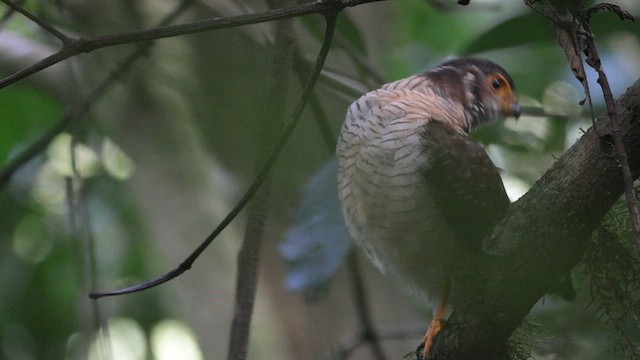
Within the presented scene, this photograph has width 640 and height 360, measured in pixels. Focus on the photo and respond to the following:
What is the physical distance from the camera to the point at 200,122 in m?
4.25

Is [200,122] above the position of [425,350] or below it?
above

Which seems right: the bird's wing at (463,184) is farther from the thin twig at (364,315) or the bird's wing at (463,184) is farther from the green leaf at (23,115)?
the green leaf at (23,115)

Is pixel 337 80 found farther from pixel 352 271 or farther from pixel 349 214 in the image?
pixel 349 214

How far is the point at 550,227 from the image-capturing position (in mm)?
1843

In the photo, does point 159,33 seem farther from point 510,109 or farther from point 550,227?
point 510,109

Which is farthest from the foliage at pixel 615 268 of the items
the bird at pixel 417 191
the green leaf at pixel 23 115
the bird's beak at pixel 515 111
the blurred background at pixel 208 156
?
the green leaf at pixel 23 115

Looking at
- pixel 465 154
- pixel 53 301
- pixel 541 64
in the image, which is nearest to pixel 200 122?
pixel 53 301

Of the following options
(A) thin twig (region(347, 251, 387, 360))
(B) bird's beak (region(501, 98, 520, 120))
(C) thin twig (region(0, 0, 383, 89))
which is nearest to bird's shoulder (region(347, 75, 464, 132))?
(B) bird's beak (region(501, 98, 520, 120))

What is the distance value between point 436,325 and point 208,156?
7.77 ft

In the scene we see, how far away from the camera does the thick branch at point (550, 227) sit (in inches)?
70.2

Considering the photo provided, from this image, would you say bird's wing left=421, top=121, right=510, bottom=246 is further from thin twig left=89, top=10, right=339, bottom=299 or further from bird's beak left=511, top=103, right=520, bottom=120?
bird's beak left=511, top=103, right=520, bottom=120

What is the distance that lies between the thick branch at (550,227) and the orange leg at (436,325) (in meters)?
0.27

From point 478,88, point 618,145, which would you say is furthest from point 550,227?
point 478,88

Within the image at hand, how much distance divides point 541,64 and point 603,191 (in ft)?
8.18
